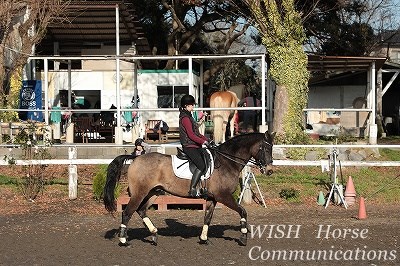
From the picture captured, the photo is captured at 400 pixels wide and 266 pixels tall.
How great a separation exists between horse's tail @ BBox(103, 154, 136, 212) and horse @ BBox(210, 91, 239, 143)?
10402 millimetres

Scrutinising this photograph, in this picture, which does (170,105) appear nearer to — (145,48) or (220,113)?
(145,48)

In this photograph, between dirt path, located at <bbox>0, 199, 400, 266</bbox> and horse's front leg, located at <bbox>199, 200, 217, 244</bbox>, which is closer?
dirt path, located at <bbox>0, 199, 400, 266</bbox>

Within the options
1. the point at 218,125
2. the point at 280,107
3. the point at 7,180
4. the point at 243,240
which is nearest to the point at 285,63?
the point at 280,107

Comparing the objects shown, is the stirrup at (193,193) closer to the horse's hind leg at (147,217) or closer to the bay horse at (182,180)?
the bay horse at (182,180)

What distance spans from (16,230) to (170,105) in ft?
55.4

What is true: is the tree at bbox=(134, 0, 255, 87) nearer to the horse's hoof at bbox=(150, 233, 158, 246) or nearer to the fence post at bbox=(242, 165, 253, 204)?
the fence post at bbox=(242, 165, 253, 204)

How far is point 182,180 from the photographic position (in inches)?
414

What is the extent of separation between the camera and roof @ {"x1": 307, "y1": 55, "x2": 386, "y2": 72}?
22391 mm

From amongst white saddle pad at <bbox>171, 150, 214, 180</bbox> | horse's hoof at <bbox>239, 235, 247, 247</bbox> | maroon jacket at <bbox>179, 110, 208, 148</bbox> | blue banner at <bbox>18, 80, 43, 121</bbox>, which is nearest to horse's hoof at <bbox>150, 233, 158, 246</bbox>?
white saddle pad at <bbox>171, 150, 214, 180</bbox>

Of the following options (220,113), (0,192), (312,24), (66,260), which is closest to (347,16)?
(312,24)

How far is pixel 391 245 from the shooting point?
33.6 ft

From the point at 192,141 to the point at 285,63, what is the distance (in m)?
11.3

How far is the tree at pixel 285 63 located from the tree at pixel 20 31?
7.32 metres

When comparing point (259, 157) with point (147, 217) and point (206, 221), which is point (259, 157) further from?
point (147, 217)
